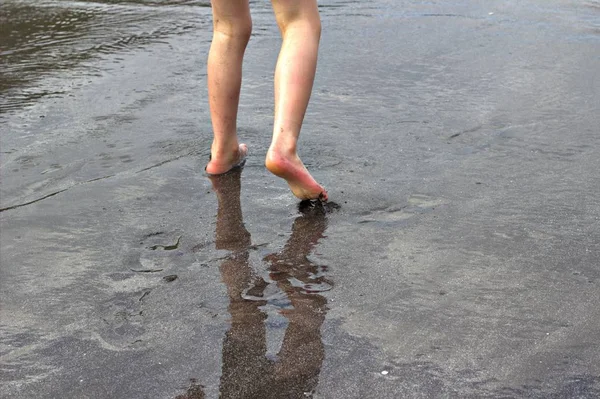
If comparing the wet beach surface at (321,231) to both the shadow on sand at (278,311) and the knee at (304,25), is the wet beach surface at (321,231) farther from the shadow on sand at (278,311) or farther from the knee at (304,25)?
the knee at (304,25)

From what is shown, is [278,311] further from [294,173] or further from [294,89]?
[294,89]

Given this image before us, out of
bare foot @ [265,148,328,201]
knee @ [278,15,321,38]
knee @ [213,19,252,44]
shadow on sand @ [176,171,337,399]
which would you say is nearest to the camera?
shadow on sand @ [176,171,337,399]

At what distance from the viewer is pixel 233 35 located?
3111 mm

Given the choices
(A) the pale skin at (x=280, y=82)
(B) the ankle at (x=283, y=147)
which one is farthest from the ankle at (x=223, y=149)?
(B) the ankle at (x=283, y=147)

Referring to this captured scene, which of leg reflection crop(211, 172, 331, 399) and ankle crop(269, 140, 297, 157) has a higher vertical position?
ankle crop(269, 140, 297, 157)

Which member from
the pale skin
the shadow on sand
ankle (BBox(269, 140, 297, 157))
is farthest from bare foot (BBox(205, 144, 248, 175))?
ankle (BBox(269, 140, 297, 157))

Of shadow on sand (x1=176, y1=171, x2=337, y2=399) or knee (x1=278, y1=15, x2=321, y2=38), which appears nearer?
shadow on sand (x1=176, y1=171, x2=337, y2=399)

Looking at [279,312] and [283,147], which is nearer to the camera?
[279,312]

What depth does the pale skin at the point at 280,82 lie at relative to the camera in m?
2.72

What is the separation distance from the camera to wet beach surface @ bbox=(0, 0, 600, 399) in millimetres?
1947

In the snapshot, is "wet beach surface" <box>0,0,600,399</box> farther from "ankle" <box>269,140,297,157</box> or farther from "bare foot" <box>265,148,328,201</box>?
"ankle" <box>269,140,297,157</box>

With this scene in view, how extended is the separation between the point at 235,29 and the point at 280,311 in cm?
125

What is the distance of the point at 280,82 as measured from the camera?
284 cm

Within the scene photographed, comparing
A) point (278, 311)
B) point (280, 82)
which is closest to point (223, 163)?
point (280, 82)
